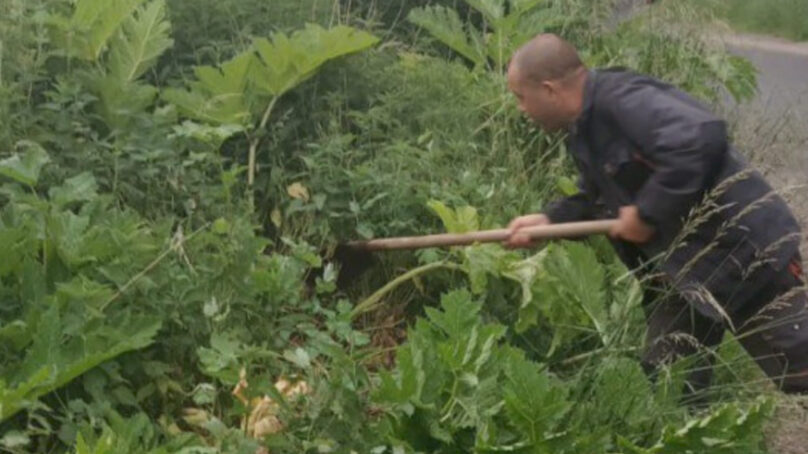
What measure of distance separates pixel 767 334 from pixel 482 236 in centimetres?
93

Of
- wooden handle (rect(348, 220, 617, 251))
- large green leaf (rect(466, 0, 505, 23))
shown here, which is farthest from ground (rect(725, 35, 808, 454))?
large green leaf (rect(466, 0, 505, 23))

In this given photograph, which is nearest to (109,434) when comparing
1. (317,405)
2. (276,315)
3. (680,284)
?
(317,405)

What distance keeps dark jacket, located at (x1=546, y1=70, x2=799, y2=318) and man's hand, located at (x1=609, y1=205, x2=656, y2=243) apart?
3 cm

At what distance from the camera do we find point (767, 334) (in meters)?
4.77

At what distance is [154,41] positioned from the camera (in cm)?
547

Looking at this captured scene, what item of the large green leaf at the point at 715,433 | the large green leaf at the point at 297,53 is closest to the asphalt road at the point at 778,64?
the large green leaf at the point at 297,53

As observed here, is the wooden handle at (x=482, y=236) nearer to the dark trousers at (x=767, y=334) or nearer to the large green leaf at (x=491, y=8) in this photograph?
the dark trousers at (x=767, y=334)

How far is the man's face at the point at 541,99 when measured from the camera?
4922 millimetres

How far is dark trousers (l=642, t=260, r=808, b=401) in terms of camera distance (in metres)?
4.73

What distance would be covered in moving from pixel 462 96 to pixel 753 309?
177 centimetres

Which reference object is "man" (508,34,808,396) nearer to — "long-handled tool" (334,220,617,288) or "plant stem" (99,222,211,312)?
"long-handled tool" (334,220,617,288)

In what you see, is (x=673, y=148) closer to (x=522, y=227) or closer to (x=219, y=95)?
(x=522, y=227)

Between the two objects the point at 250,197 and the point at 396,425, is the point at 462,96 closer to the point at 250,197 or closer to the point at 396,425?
the point at 250,197

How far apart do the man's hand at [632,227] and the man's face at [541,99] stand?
38 centimetres
